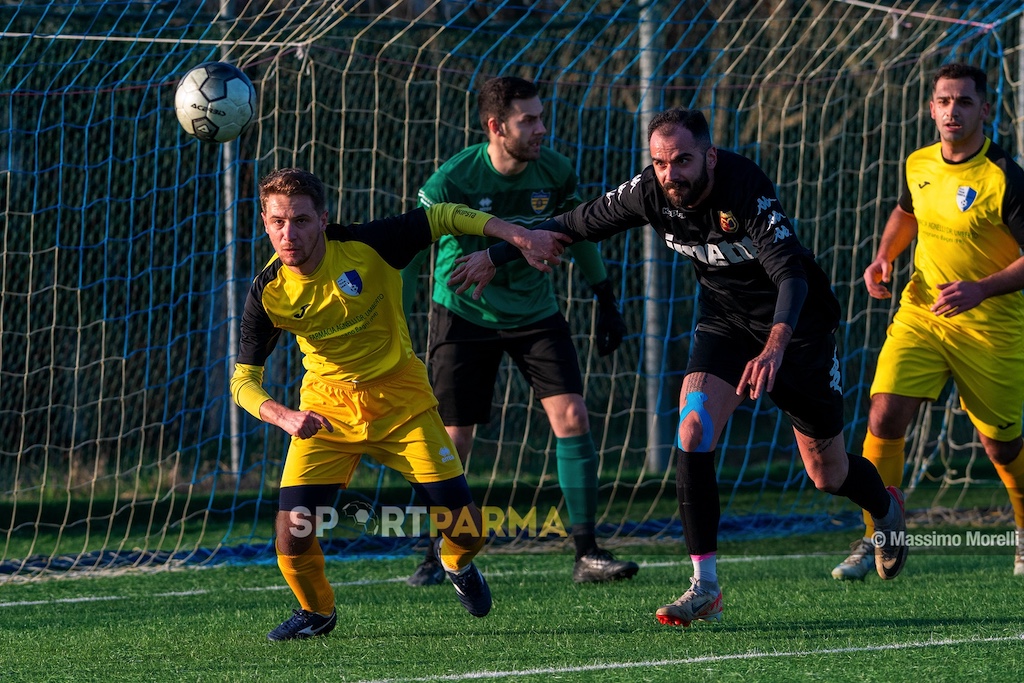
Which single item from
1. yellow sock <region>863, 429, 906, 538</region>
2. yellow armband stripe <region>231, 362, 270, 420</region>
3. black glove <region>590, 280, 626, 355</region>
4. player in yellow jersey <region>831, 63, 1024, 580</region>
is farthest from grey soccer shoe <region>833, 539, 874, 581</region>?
yellow armband stripe <region>231, 362, 270, 420</region>

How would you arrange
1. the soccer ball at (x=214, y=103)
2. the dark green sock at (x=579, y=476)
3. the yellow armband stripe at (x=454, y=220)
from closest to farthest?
the yellow armband stripe at (x=454, y=220), the dark green sock at (x=579, y=476), the soccer ball at (x=214, y=103)

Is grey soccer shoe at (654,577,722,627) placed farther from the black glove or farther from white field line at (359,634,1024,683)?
the black glove

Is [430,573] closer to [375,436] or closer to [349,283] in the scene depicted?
[375,436]

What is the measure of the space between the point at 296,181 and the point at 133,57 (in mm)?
3359

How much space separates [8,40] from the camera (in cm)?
744

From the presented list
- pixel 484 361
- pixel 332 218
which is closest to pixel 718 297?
pixel 484 361

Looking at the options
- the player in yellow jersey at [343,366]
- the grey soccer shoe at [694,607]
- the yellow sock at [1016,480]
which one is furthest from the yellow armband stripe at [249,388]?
the yellow sock at [1016,480]

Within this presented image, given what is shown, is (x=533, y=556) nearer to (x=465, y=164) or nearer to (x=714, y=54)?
(x=465, y=164)

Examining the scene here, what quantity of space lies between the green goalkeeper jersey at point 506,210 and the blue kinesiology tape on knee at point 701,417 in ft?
4.30

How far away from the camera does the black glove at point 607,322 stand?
5.75 metres

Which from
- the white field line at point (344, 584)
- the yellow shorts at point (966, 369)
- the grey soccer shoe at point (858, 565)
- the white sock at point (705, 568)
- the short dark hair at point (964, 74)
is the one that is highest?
the short dark hair at point (964, 74)

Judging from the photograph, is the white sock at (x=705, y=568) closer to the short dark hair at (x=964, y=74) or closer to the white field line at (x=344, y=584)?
the white field line at (x=344, y=584)

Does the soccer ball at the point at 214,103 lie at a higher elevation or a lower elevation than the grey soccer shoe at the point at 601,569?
higher

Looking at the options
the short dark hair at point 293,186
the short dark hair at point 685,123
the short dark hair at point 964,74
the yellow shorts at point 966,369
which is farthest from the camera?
the yellow shorts at point 966,369
